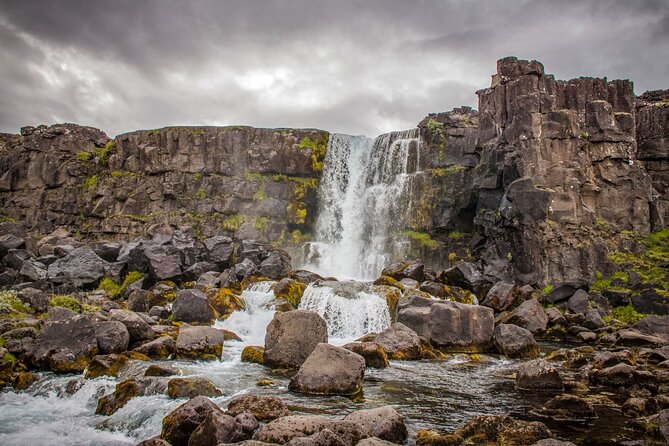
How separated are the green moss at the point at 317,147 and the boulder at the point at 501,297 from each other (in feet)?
79.1

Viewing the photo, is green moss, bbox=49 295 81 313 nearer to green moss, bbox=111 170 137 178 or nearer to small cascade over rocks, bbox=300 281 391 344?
small cascade over rocks, bbox=300 281 391 344

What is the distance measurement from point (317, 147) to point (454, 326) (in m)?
30.6

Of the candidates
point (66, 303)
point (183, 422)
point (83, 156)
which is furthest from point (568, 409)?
point (83, 156)

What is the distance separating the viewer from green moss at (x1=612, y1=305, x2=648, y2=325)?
25375 millimetres

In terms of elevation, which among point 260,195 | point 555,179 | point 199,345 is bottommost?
point 199,345

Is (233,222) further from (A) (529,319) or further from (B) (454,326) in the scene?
(B) (454,326)

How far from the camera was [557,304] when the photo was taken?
27.8 metres

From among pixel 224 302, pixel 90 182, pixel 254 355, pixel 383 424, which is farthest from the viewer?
pixel 90 182

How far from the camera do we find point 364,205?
4138 cm

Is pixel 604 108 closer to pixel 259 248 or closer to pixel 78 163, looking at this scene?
pixel 259 248

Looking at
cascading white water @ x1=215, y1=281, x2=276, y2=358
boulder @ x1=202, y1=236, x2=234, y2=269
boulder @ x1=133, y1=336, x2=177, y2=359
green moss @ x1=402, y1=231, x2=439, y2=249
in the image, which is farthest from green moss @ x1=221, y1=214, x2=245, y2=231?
boulder @ x1=133, y1=336, x2=177, y2=359

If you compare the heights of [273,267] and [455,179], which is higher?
[455,179]

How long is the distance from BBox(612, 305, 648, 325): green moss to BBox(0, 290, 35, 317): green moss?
26520 mm

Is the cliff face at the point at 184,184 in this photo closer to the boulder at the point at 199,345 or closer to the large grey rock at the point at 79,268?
the large grey rock at the point at 79,268
